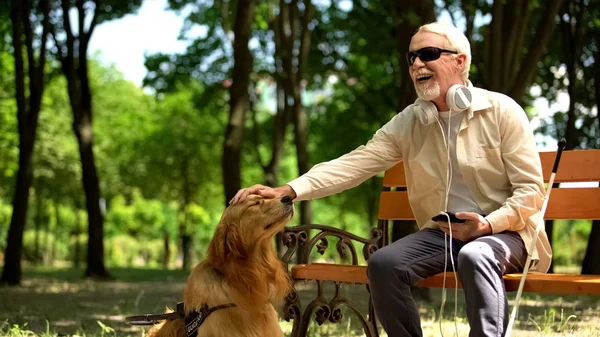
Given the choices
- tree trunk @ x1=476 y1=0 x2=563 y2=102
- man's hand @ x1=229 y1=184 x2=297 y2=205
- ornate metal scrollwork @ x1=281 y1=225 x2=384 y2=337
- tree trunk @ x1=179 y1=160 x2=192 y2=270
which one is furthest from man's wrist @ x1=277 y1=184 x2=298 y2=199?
tree trunk @ x1=179 y1=160 x2=192 y2=270

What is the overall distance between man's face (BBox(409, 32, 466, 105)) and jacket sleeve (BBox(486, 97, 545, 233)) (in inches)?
12.1

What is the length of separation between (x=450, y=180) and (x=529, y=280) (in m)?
0.69

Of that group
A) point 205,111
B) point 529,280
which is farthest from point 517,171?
point 205,111

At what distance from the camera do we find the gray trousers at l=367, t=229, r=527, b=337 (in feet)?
12.6

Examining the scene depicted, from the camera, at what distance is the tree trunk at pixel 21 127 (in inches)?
549

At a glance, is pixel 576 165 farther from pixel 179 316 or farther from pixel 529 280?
pixel 179 316

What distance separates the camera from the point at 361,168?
4805mm

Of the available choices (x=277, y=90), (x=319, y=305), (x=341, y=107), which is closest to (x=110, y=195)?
(x=341, y=107)

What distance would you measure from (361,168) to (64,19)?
12.2m

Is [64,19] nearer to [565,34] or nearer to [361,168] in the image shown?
[565,34]

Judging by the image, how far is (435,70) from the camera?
4484 millimetres

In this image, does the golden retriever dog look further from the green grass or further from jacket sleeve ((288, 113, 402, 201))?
the green grass

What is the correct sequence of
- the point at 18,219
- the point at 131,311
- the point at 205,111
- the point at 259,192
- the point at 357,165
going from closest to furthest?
the point at 259,192, the point at 357,165, the point at 131,311, the point at 18,219, the point at 205,111

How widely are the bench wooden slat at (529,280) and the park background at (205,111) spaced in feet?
7.34
